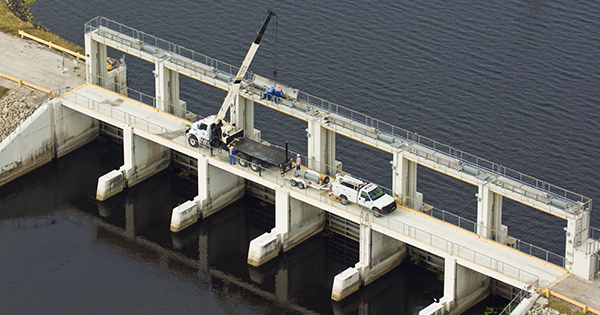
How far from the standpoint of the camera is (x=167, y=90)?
122 meters

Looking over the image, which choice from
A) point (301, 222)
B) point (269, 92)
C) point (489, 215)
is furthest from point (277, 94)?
point (489, 215)

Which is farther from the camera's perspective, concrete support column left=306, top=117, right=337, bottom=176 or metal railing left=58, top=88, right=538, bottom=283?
concrete support column left=306, top=117, right=337, bottom=176

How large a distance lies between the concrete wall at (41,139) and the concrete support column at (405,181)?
37.9 m

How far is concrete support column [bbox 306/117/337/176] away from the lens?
362 feet

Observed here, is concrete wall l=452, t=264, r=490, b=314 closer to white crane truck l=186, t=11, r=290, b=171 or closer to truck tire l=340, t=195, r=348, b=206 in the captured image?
truck tire l=340, t=195, r=348, b=206

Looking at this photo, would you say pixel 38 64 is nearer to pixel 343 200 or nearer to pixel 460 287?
pixel 343 200

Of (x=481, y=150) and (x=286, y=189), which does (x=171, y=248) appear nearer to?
(x=286, y=189)

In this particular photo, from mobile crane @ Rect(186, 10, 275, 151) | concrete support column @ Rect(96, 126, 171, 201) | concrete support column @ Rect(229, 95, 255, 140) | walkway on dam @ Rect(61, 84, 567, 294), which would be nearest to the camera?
walkway on dam @ Rect(61, 84, 567, 294)

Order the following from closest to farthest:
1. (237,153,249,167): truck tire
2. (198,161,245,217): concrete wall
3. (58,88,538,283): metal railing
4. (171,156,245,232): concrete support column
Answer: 1. (58,88,538,283): metal railing
2. (237,153,249,167): truck tire
3. (171,156,245,232): concrete support column
4. (198,161,245,217): concrete wall

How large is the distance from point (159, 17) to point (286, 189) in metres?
50.1

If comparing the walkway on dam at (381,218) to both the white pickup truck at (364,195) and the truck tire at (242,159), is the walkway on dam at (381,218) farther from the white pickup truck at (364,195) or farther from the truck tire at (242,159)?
the white pickup truck at (364,195)

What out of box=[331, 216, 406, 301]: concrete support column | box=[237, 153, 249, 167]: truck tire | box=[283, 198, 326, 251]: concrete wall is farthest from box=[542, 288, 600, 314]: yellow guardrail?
box=[237, 153, 249, 167]: truck tire

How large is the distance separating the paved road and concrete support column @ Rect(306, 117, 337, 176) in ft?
99.3

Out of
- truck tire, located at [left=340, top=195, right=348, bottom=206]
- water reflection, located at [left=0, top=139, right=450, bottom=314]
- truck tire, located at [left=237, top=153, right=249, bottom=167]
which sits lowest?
water reflection, located at [left=0, top=139, right=450, bottom=314]
